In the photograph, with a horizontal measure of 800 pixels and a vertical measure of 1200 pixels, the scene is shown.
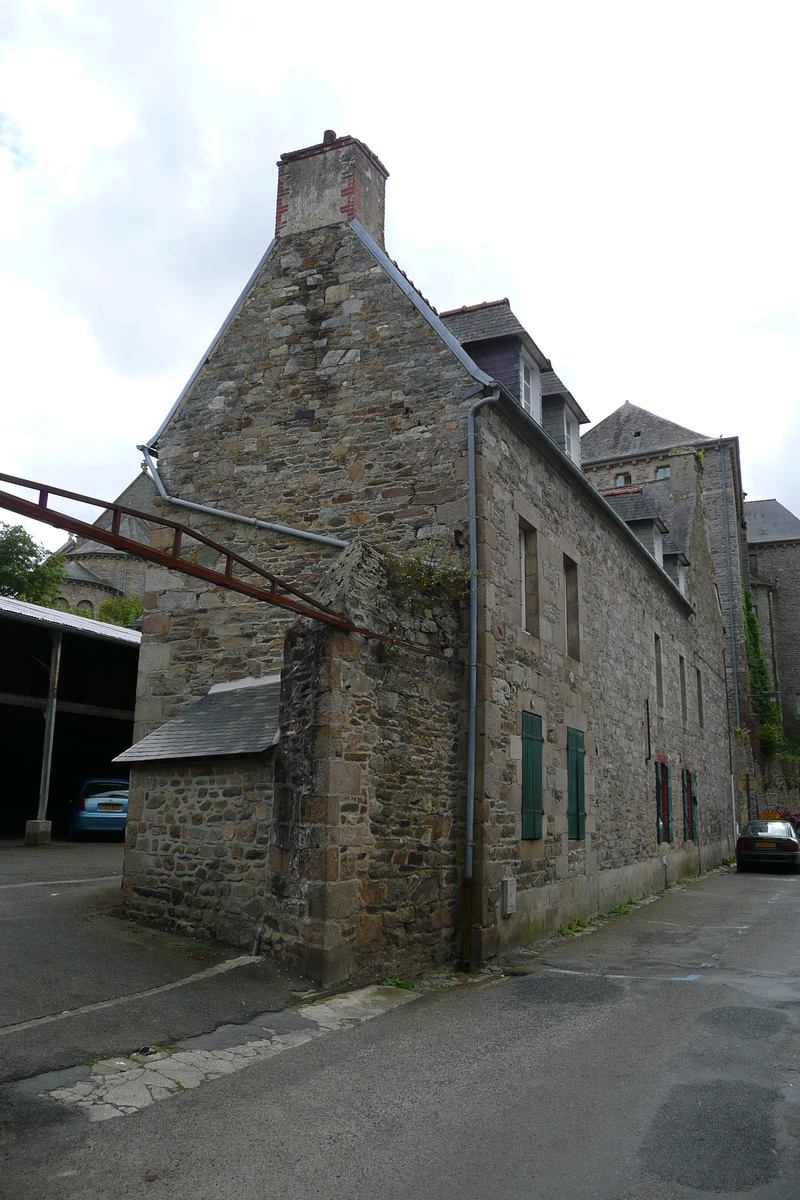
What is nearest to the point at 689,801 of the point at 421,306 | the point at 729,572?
the point at 421,306

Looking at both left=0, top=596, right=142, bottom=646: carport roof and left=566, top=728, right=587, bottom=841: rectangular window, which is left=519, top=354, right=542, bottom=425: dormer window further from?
left=0, top=596, right=142, bottom=646: carport roof

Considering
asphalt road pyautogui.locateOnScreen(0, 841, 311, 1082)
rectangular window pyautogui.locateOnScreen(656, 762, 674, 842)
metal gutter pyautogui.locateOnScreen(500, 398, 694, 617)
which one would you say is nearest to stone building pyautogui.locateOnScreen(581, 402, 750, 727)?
rectangular window pyautogui.locateOnScreen(656, 762, 674, 842)

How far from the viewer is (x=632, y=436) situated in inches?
1387

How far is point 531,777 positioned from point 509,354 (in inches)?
190

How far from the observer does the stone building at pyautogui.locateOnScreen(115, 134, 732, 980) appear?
7117mm

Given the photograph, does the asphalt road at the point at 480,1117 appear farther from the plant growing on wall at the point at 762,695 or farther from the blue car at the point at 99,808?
the plant growing on wall at the point at 762,695

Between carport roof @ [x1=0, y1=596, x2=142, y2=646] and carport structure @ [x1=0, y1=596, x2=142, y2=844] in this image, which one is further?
carport structure @ [x1=0, y1=596, x2=142, y2=844]

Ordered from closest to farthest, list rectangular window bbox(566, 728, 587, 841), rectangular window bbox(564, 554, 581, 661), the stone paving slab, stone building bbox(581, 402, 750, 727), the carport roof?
the stone paving slab → rectangular window bbox(566, 728, 587, 841) → rectangular window bbox(564, 554, 581, 661) → the carport roof → stone building bbox(581, 402, 750, 727)

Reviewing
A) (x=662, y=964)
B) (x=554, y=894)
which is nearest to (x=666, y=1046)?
(x=662, y=964)

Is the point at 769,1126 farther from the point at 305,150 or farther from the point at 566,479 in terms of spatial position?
the point at 305,150

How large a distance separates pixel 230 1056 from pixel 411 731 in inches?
126

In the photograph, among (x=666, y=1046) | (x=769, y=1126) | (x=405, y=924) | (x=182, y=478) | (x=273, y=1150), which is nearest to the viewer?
(x=273, y=1150)

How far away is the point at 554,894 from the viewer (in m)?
10.1

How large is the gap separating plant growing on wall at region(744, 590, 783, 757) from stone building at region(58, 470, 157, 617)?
25878 mm
